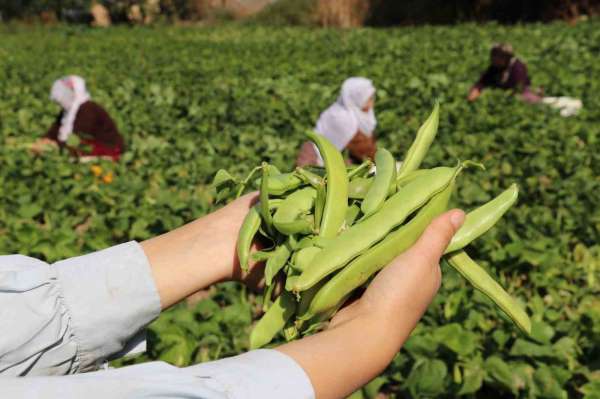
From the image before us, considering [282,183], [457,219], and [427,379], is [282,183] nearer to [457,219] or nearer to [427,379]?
[457,219]

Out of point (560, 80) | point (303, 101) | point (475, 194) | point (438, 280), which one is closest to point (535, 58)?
point (560, 80)

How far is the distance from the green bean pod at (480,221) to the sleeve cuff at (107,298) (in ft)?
2.83

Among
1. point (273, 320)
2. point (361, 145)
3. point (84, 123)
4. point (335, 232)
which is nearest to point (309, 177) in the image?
point (335, 232)

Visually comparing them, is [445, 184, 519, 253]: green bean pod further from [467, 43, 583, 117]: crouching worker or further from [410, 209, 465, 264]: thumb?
[467, 43, 583, 117]: crouching worker

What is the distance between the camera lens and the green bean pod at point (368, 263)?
1.45 m

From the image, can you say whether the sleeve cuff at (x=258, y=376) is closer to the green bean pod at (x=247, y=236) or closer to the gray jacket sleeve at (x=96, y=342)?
the gray jacket sleeve at (x=96, y=342)

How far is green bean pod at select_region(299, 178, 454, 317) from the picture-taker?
4.77ft

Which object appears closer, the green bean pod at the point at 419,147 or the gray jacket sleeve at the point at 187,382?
the gray jacket sleeve at the point at 187,382

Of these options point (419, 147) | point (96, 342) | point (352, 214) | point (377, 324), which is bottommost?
point (96, 342)

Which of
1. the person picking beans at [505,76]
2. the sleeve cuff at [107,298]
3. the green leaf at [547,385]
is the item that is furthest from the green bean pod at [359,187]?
the person picking beans at [505,76]

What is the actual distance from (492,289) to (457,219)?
243mm

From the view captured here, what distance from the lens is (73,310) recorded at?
148 cm

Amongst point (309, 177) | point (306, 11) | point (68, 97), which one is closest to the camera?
point (309, 177)

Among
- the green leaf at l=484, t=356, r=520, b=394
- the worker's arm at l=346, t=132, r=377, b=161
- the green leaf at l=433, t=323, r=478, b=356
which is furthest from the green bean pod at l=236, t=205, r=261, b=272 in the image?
the worker's arm at l=346, t=132, r=377, b=161
